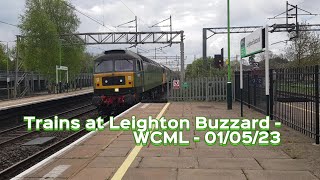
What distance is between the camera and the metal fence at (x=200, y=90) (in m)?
23.7

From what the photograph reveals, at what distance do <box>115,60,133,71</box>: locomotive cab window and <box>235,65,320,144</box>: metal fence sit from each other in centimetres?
766

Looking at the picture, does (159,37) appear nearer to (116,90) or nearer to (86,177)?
(116,90)

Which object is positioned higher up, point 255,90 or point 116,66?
point 116,66

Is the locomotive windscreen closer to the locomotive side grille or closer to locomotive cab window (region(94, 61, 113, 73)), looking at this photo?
locomotive cab window (region(94, 61, 113, 73))

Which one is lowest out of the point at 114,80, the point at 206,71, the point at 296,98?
the point at 296,98

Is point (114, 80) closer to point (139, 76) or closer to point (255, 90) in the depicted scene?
point (139, 76)

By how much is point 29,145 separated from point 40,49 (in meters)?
39.9

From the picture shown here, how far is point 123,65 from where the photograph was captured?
2061cm

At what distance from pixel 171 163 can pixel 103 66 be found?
14.0 meters

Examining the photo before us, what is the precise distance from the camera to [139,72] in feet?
70.9

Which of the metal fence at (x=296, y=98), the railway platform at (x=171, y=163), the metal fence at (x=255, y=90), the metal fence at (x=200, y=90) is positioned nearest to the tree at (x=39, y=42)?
the metal fence at (x=200, y=90)

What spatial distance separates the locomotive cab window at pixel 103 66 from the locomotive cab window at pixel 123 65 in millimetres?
309

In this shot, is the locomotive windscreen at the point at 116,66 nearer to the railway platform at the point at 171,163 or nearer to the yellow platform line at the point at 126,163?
the railway platform at the point at 171,163

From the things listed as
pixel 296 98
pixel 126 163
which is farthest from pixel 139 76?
pixel 126 163
